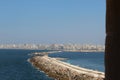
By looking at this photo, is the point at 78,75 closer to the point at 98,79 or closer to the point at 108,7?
the point at 98,79

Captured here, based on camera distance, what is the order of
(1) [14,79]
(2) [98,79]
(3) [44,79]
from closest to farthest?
(2) [98,79]
(3) [44,79]
(1) [14,79]

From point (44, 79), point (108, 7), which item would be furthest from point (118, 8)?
point (44, 79)

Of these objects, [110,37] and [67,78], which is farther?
[67,78]

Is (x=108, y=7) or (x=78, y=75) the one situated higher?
(x=108, y=7)

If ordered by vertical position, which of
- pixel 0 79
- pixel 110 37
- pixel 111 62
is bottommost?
pixel 0 79

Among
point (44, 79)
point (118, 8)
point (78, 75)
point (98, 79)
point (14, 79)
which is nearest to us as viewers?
point (118, 8)

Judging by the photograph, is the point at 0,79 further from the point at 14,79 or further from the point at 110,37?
the point at 110,37

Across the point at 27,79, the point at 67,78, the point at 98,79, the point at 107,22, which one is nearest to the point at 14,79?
the point at 27,79
